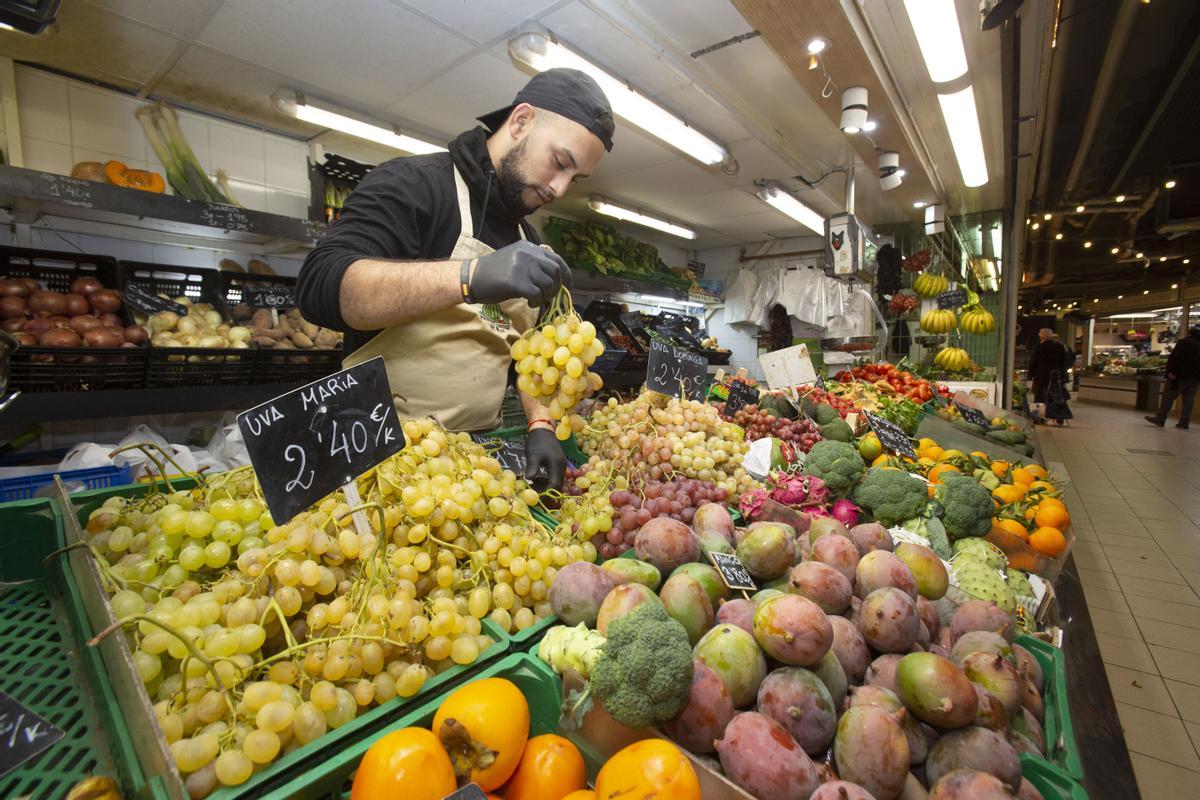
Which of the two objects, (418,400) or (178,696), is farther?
(418,400)

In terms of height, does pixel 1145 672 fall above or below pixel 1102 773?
below

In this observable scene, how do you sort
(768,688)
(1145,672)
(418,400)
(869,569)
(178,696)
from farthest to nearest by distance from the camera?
(1145,672) < (418,400) < (869,569) < (768,688) < (178,696)

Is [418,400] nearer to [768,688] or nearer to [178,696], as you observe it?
[178,696]

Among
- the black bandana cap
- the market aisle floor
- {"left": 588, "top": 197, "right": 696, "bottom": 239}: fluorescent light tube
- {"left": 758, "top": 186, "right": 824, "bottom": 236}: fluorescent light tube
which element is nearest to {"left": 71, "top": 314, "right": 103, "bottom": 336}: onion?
the black bandana cap

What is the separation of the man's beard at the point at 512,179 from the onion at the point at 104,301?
2.38 metres

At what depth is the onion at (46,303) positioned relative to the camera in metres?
2.45

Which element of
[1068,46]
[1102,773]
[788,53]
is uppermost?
[1068,46]

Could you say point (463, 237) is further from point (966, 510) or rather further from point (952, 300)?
point (952, 300)

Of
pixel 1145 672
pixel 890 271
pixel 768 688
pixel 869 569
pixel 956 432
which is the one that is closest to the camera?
pixel 768 688

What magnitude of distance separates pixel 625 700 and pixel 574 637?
5.9 inches

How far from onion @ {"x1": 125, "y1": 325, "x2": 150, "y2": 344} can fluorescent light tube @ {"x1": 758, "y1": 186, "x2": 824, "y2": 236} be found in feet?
16.3

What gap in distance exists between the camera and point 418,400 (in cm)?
168

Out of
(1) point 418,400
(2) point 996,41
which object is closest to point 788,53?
(2) point 996,41

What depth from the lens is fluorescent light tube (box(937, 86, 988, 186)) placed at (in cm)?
367
